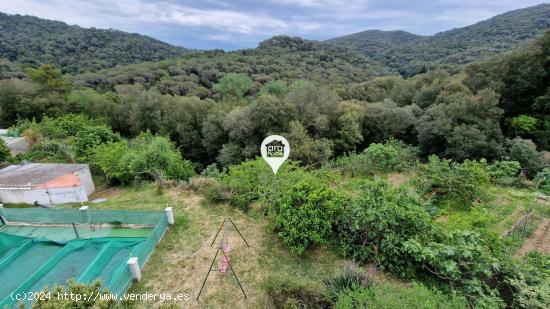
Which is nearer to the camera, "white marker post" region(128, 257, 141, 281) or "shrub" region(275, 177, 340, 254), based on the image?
"white marker post" region(128, 257, 141, 281)

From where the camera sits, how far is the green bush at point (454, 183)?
8055 mm

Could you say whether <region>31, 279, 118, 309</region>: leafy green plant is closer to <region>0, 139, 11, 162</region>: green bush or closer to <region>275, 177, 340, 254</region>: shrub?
<region>275, 177, 340, 254</region>: shrub

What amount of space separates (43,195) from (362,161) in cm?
1239

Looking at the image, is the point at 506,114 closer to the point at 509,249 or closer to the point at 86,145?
the point at 509,249

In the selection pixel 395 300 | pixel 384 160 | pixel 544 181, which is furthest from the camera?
pixel 384 160

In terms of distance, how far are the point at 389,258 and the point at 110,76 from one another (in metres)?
41.6

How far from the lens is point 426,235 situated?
548cm

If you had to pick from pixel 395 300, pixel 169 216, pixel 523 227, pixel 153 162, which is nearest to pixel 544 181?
pixel 523 227

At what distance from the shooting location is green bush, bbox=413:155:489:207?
317 inches

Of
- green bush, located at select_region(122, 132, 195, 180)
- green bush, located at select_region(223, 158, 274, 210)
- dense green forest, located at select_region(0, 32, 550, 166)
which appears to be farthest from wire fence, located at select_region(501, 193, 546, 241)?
green bush, located at select_region(122, 132, 195, 180)

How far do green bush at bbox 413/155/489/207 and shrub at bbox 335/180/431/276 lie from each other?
10.5 feet

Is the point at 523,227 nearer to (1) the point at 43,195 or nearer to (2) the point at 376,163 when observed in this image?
(2) the point at 376,163

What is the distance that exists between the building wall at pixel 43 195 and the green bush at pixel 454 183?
12059 mm

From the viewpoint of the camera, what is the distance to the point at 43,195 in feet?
29.0
